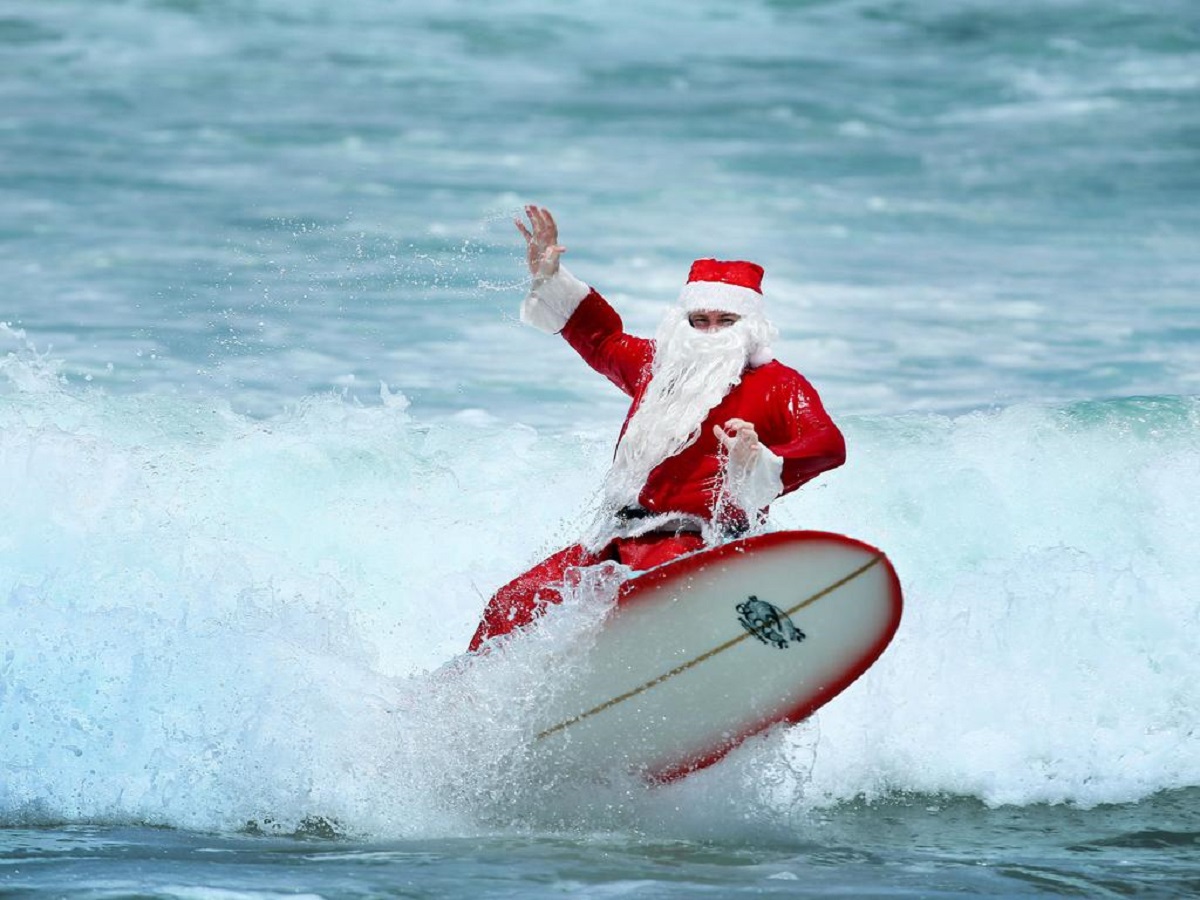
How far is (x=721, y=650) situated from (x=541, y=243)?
1661 mm

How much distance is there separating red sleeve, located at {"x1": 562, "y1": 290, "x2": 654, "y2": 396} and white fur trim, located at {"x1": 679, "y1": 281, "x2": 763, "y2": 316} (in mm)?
241

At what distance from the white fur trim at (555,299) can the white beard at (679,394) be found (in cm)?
41

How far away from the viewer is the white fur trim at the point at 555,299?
5793 millimetres

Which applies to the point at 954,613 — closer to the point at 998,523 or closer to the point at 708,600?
the point at 998,523

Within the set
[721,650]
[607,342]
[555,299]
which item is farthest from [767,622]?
[555,299]

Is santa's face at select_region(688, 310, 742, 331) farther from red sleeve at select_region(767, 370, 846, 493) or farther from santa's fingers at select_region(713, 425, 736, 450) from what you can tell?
santa's fingers at select_region(713, 425, 736, 450)

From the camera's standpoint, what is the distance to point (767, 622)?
5211 mm

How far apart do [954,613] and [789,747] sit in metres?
1.81

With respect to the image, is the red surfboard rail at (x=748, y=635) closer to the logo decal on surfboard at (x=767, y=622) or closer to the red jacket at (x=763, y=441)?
the logo decal on surfboard at (x=767, y=622)

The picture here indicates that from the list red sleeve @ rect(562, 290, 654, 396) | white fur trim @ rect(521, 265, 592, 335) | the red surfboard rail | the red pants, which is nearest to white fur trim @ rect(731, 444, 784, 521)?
the red surfboard rail

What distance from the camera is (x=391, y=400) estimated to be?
9242 millimetres

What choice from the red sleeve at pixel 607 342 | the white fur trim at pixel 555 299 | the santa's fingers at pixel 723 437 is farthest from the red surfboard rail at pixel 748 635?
the white fur trim at pixel 555 299

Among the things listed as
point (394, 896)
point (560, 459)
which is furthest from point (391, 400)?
point (394, 896)

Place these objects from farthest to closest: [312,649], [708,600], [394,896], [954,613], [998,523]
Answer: [998,523]
[954,613]
[312,649]
[708,600]
[394,896]
